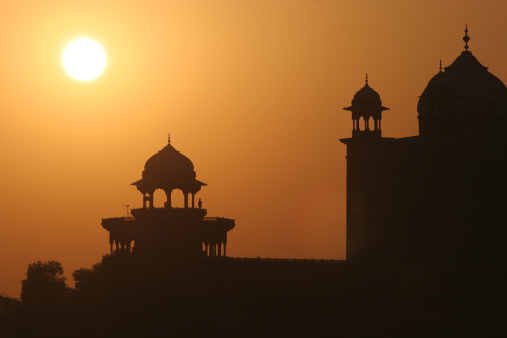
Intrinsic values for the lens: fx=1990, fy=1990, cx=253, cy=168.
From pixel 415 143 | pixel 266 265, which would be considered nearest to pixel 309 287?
pixel 266 265

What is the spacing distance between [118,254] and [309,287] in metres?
10.2

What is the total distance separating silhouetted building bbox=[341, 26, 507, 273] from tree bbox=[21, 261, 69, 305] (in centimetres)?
1342

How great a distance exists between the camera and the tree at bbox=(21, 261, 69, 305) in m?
87.3

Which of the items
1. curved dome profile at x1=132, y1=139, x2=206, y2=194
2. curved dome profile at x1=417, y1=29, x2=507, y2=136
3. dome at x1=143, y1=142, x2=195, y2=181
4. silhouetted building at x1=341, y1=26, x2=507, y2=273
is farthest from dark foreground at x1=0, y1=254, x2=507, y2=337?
curved dome profile at x1=417, y1=29, x2=507, y2=136

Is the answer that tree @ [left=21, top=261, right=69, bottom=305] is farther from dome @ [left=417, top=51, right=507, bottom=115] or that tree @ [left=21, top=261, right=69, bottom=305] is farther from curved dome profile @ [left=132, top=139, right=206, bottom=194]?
dome @ [left=417, top=51, right=507, bottom=115]

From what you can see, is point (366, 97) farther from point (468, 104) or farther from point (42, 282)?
point (42, 282)

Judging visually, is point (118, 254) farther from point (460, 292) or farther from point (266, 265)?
point (460, 292)

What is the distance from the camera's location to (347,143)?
291 ft

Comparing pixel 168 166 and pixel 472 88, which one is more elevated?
pixel 472 88

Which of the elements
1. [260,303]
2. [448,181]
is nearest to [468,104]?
[448,181]

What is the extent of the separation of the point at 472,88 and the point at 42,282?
20821mm

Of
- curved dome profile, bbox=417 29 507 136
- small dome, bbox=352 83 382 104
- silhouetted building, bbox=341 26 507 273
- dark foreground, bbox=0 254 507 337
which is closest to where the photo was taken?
dark foreground, bbox=0 254 507 337

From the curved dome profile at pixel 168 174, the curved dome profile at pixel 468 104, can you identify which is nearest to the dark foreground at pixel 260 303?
the curved dome profile at pixel 168 174

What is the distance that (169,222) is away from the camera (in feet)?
291
